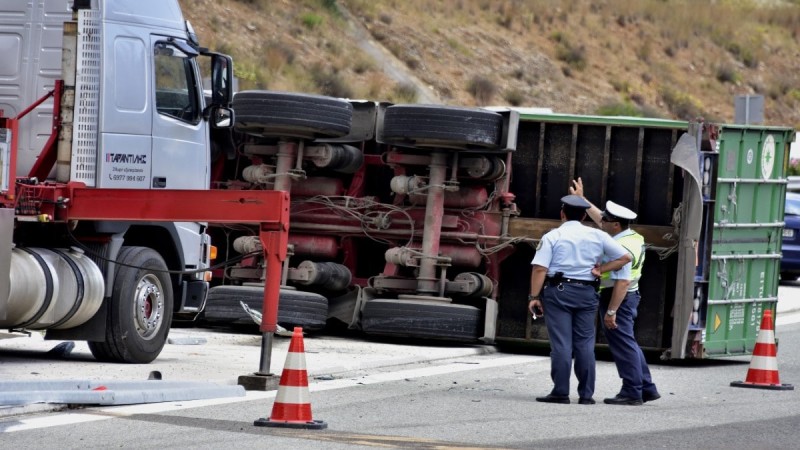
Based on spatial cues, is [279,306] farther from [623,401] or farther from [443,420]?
[443,420]

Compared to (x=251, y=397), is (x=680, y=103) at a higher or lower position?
higher

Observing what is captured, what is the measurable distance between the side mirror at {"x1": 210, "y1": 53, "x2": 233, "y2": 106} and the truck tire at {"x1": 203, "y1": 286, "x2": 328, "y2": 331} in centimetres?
287

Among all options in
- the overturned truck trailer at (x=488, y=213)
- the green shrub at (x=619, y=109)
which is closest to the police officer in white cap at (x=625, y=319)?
the overturned truck trailer at (x=488, y=213)

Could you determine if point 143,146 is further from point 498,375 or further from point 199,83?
point 498,375

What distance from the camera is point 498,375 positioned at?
43.6ft

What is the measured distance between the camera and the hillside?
42.8 metres

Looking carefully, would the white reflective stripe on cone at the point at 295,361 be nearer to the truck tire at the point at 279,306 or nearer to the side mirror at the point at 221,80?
the side mirror at the point at 221,80

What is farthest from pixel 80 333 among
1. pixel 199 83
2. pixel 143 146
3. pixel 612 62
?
pixel 612 62

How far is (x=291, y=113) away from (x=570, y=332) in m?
4.83

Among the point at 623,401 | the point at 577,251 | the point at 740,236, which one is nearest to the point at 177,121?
the point at 577,251

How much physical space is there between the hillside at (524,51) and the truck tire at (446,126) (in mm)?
23597

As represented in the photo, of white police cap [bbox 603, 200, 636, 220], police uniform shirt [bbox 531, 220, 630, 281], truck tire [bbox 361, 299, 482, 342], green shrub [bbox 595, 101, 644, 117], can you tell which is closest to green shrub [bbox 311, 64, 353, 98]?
green shrub [bbox 595, 101, 644, 117]

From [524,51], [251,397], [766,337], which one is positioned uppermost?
[524,51]

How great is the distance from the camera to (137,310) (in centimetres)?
1245
